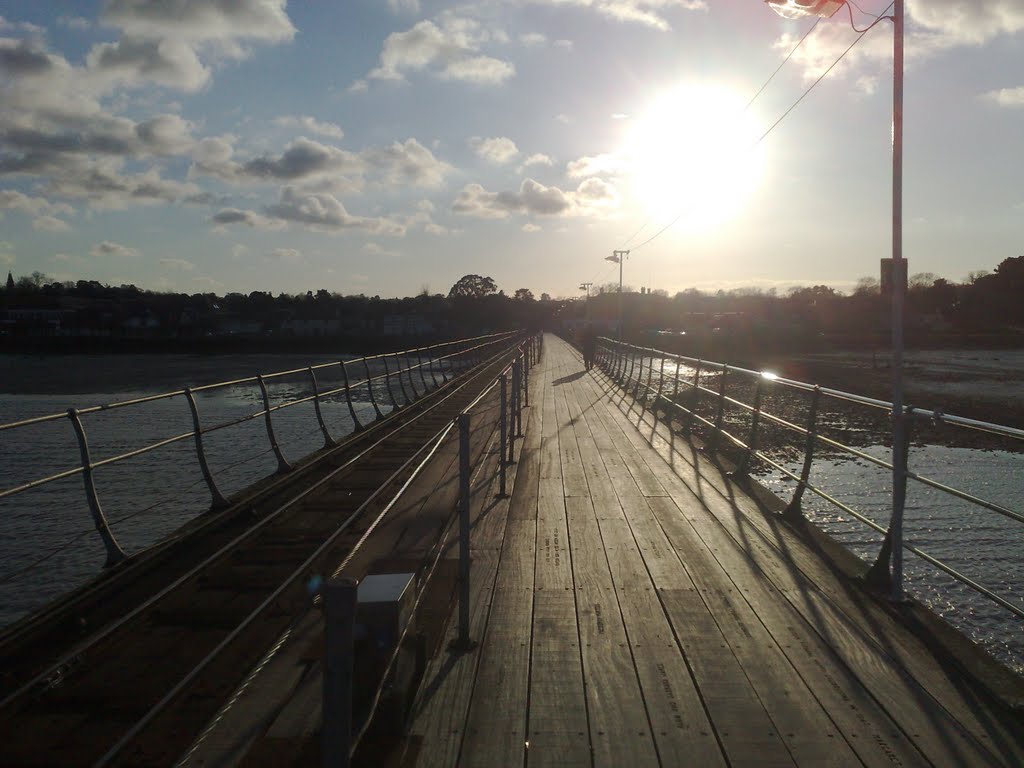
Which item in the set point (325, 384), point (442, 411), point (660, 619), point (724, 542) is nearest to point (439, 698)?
point (660, 619)

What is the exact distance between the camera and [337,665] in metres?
2.04

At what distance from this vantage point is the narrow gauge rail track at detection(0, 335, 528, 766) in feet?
11.2

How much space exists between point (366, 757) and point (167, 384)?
145 ft

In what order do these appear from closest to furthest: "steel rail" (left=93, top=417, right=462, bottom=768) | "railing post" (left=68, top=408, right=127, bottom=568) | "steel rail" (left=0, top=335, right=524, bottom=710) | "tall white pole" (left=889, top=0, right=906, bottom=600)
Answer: "steel rail" (left=93, top=417, right=462, bottom=768) < "steel rail" (left=0, top=335, right=524, bottom=710) < "tall white pole" (left=889, top=0, right=906, bottom=600) < "railing post" (left=68, top=408, right=127, bottom=568)

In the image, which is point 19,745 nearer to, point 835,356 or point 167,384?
point 167,384

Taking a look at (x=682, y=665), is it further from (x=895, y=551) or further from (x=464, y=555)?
(x=895, y=551)

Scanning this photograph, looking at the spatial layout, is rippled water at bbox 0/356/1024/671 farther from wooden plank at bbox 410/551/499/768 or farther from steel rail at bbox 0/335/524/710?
wooden plank at bbox 410/551/499/768

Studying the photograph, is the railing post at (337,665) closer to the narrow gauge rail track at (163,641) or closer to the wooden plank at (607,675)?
the narrow gauge rail track at (163,641)

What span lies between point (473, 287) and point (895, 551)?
478ft

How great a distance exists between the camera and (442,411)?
16188 millimetres

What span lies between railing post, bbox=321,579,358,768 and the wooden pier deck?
1.04 metres

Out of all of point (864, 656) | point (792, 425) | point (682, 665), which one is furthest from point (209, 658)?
point (792, 425)

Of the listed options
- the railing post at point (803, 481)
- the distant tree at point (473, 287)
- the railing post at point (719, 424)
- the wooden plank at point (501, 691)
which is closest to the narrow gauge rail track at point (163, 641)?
the wooden plank at point (501, 691)

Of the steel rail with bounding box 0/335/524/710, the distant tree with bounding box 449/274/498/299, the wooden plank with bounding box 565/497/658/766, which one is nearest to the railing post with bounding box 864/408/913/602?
the wooden plank with bounding box 565/497/658/766
